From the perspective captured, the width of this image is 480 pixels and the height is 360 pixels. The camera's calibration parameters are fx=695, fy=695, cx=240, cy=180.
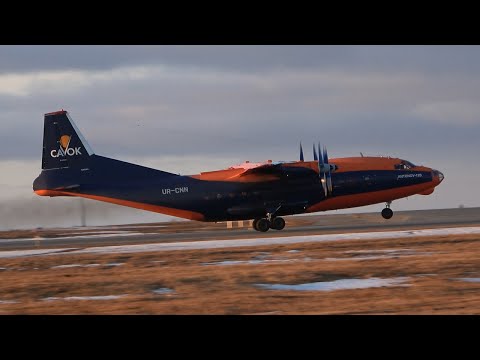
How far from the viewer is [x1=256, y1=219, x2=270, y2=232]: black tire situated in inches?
1978

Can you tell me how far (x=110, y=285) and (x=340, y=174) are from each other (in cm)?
2644

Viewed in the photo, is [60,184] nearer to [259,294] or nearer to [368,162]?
[368,162]

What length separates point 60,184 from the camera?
161 feet

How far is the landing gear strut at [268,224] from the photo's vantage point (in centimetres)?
5028

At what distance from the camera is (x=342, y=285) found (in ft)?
77.5

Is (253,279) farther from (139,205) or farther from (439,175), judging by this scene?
(439,175)

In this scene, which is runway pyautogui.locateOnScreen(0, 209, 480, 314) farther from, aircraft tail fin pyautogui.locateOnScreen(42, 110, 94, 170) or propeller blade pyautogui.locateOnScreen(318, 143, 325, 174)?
aircraft tail fin pyautogui.locateOnScreen(42, 110, 94, 170)

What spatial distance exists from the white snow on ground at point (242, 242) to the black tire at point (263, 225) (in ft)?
20.4

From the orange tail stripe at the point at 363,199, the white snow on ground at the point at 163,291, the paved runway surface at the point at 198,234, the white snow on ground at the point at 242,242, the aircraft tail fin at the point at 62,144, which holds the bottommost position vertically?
the white snow on ground at the point at 163,291

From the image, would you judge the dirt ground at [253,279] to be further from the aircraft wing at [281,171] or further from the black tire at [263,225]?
the black tire at [263,225]

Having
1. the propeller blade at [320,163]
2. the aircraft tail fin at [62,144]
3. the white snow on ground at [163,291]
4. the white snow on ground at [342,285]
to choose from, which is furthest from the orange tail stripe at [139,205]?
the white snow on ground at [342,285]

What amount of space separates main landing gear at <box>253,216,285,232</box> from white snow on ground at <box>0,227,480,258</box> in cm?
624
